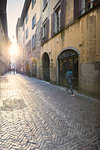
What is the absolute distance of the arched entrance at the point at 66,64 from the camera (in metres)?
7.83

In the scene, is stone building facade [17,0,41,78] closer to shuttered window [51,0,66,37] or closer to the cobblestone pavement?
shuttered window [51,0,66,37]

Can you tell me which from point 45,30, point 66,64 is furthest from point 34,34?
point 66,64

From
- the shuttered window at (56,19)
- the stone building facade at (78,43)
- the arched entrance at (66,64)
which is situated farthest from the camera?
the shuttered window at (56,19)

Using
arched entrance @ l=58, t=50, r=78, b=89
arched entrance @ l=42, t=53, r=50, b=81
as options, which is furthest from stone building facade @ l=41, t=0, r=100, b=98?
arched entrance @ l=42, t=53, r=50, b=81

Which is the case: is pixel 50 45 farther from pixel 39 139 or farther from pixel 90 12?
pixel 39 139

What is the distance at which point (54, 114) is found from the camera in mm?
3648

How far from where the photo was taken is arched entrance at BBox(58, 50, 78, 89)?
7.83 meters

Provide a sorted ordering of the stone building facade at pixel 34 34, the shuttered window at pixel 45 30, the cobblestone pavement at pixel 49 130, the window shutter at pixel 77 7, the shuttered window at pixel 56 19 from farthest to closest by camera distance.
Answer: the stone building facade at pixel 34 34, the shuttered window at pixel 45 30, the shuttered window at pixel 56 19, the window shutter at pixel 77 7, the cobblestone pavement at pixel 49 130

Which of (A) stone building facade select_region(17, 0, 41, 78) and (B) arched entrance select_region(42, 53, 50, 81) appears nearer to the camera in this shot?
(B) arched entrance select_region(42, 53, 50, 81)

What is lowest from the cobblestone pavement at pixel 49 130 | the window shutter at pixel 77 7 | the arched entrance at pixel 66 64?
the cobblestone pavement at pixel 49 130

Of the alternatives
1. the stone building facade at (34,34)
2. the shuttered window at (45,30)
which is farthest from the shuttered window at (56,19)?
the stone building facade at (34,34)

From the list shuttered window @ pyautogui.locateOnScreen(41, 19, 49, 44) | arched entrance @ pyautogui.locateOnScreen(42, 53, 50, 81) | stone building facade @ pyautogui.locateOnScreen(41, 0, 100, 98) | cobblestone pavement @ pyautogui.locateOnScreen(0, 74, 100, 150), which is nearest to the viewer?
cobblestone pavement @ pyautogui.locateOnScreen(0, 74, 100, 150)

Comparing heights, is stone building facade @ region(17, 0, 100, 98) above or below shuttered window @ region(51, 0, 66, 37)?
below

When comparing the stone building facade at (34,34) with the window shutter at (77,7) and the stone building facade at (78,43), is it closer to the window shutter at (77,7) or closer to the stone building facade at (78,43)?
the stone building facade at (78,43)
